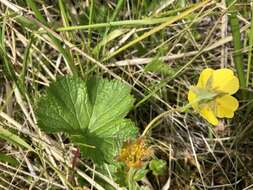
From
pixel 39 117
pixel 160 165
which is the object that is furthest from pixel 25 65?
pixel 160 165

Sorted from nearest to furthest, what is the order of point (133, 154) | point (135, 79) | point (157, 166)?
1. point (133, 154)
2. point (157, 166)
3. point (135, 79)

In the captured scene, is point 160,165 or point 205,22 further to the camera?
point 205,22

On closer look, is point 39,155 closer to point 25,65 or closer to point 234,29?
point 25,65

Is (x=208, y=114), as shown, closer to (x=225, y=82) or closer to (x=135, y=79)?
(x=225, y=82)

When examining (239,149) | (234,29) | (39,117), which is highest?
(234,29)

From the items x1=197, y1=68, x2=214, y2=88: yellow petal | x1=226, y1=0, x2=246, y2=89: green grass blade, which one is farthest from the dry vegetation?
x1=197, y1=68, x2=214, y2=88: yellow petal

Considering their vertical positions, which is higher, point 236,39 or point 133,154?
point 236,39

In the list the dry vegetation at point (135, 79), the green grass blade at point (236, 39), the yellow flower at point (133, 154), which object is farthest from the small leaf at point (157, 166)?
the green grass blade at point (236, 39)

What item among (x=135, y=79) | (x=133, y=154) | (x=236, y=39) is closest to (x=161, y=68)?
(x=135, y=79)
